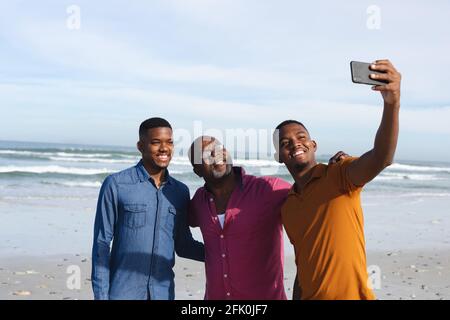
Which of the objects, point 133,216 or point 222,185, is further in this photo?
point 222,185

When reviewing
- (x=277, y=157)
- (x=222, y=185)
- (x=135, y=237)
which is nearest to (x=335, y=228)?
(x=277, y=157)

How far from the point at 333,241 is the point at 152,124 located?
1.77 m

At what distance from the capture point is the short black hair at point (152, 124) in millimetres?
4273

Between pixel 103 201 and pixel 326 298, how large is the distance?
1817mm

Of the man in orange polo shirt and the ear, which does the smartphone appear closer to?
the man in orange polo shirt

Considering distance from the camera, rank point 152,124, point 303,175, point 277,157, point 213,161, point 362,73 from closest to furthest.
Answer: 1. point 362,73
2. point 303,175
3. point 277,157
4. point 213,161
5. point 152,124

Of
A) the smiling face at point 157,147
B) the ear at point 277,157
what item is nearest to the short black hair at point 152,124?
the smiling face at point 157,147

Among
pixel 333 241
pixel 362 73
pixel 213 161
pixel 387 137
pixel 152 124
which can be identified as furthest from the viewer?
pixel 152 124

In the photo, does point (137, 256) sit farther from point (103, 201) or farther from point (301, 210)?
point (301, 210)

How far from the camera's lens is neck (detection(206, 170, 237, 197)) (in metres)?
4.19

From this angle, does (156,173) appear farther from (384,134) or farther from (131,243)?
(384,134)

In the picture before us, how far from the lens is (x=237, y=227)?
398 cm

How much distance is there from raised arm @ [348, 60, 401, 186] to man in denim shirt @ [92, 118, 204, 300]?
5.26 feet

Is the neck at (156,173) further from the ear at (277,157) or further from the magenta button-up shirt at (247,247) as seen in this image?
the ear at (277,157)
